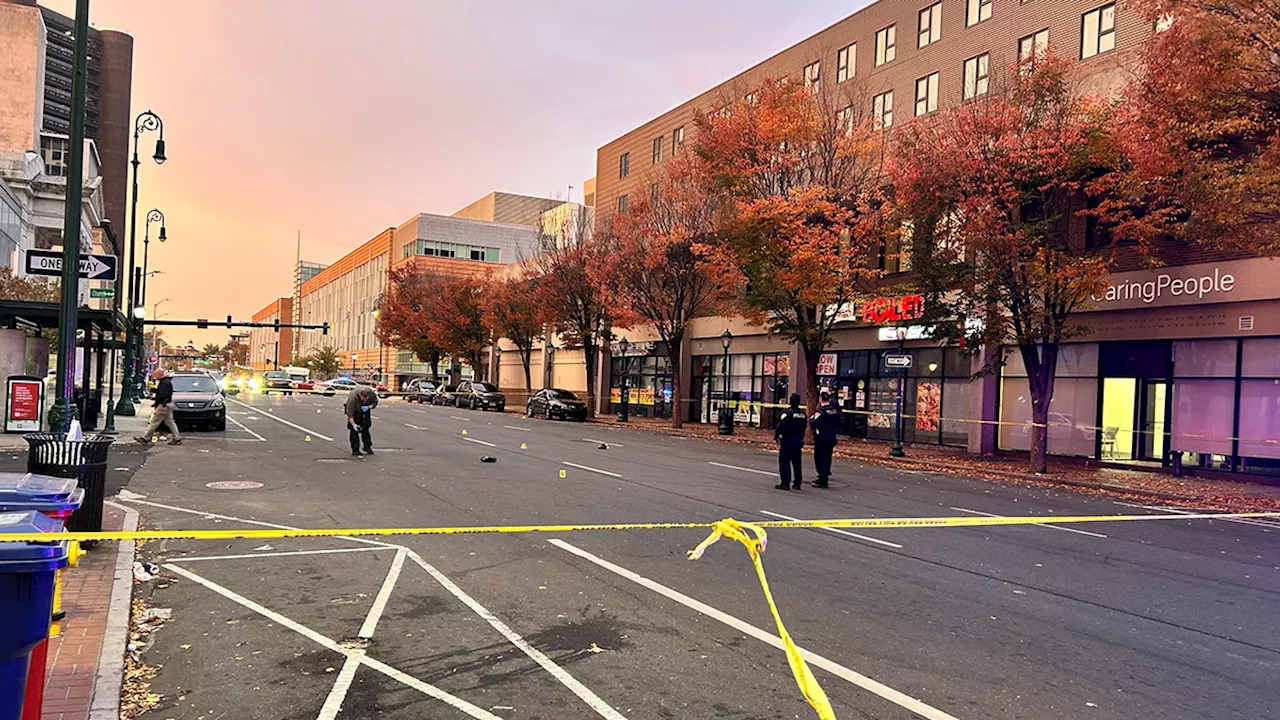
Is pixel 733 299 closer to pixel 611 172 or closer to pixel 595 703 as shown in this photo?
pixel 611 172

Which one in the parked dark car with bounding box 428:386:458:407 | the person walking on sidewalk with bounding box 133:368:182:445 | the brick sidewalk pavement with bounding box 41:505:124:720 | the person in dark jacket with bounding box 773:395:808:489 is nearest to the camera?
the brick sidewalk pavement with bounding box 41:505:124:720

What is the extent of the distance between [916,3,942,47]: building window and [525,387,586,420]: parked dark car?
21714 millimetres

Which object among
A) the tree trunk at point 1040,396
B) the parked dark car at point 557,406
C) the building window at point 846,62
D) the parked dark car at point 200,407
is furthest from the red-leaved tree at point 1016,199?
the parked dark car at point 557,406

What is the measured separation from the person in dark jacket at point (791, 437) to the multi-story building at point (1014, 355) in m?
5.80

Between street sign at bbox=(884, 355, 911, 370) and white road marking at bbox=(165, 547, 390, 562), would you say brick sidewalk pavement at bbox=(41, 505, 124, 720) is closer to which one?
white road marking at bbox=(165, 547, 390, 562)

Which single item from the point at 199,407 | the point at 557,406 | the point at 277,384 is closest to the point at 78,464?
the point at 199,407

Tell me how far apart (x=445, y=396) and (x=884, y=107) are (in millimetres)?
35401

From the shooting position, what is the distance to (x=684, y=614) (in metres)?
6.59

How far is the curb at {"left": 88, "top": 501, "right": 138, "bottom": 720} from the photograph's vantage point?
4.54 meters

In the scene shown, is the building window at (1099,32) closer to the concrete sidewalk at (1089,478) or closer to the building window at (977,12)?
the building window at (977,12)

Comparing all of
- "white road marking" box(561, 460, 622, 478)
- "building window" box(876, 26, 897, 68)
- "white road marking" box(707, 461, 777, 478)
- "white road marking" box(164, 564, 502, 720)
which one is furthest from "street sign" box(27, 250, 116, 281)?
"building window" box(876, 26, 897, 68)

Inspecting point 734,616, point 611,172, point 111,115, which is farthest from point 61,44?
point 734,616

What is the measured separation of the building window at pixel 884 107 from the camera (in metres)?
34.1

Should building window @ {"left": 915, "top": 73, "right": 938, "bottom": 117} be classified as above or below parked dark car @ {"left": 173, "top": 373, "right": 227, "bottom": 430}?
above
